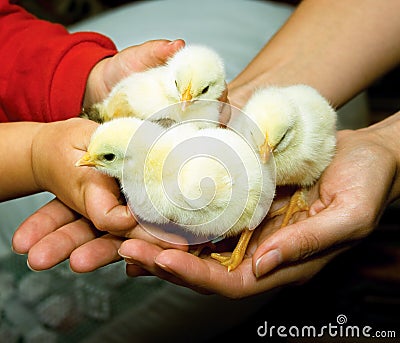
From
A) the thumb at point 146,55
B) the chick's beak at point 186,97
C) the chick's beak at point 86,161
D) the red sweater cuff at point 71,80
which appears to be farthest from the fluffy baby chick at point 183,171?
the red sweater cuff at point 71,80

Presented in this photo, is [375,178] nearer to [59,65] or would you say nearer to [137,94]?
[137,94]

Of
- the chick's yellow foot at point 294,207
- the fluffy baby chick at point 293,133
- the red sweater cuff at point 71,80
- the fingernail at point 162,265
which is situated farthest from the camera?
the red sweater cuff at point 71,80

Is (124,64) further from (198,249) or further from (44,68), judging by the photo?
(198,249)

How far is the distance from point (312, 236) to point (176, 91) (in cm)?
37

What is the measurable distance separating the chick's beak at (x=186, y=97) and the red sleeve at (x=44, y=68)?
0.31 meters

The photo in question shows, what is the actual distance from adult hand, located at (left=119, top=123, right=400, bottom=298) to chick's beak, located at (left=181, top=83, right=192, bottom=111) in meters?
0.28

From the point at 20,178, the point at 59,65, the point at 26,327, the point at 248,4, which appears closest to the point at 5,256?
the point at 26,327

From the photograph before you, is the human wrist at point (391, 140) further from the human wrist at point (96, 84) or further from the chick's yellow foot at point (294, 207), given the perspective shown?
the human wrist at point (96, 84)

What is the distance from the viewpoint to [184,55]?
113cm

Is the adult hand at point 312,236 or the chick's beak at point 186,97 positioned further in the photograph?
the chick's beak at point 186,97

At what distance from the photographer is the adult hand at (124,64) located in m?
1.21

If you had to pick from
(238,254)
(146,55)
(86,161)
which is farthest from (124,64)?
(238,254)

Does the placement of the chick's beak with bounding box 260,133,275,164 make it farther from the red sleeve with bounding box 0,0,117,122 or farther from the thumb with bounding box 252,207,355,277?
the red sleeve with bounding box 0,0,117,122

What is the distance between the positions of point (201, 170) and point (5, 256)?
765 mm
